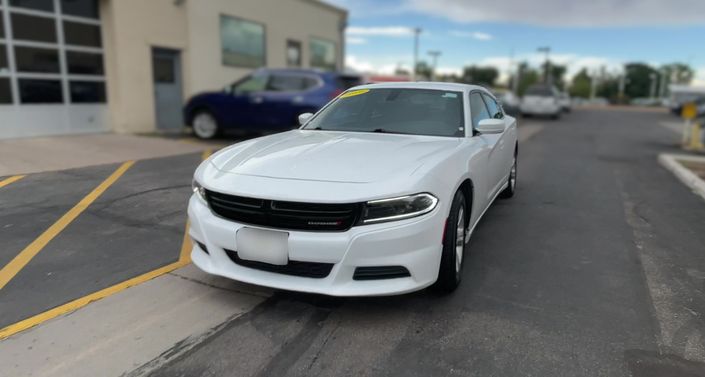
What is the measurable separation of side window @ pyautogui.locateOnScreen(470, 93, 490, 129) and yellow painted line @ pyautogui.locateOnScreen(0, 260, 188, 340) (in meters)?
2.86

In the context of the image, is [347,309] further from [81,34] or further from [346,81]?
[81,34]

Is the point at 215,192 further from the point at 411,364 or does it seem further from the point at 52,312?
the point at 411,364

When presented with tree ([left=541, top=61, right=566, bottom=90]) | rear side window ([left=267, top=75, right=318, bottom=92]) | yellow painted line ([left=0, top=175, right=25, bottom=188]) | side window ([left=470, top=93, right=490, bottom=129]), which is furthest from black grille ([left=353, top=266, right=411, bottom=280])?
tree ([left=541, top=61, right=566, bottom=90])

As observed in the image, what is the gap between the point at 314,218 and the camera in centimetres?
311

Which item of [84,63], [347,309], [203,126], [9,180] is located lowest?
[347,309]

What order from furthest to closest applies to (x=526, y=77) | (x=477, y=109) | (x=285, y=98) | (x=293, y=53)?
(x=526, y=77)
(x=293, y=53)
(x=285, y=98)
(x=477, y=109)

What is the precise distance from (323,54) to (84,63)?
9998 millimetres

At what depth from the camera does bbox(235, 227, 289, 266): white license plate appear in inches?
123

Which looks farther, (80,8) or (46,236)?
(80,8)

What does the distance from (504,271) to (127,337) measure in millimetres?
2853

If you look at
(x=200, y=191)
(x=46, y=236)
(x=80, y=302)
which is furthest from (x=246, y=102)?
(x=80, y=302)

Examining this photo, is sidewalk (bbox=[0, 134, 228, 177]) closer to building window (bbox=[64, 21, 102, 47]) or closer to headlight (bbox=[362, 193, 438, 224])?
building window (bbox=[64, 21, 102, 47])

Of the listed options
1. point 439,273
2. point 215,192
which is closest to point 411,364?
point 439,273

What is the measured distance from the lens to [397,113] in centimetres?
478
